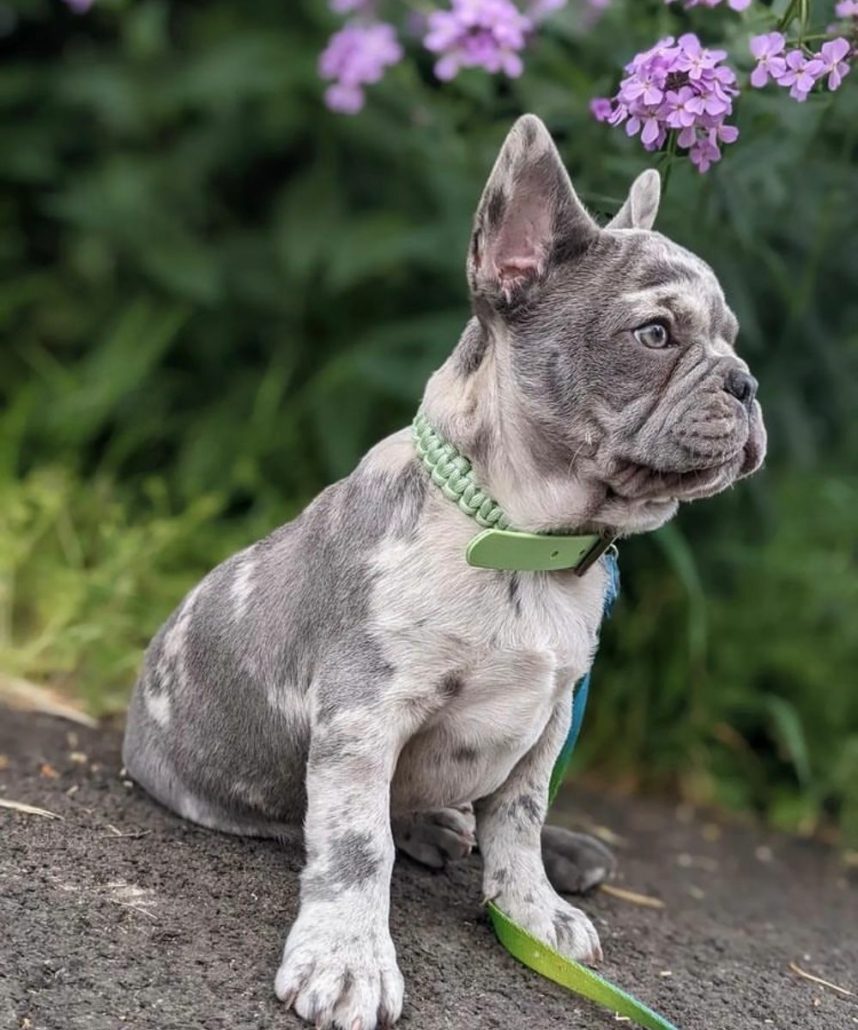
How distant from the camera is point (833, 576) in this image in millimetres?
5598

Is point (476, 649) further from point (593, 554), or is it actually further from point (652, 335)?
point (652, 335)

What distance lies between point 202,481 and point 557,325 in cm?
330

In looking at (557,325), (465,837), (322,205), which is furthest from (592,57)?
(465,837)

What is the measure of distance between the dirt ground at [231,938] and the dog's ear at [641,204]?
150cm

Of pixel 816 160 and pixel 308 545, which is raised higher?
pixel 816 160

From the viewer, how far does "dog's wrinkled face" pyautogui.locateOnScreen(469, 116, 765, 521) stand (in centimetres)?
279

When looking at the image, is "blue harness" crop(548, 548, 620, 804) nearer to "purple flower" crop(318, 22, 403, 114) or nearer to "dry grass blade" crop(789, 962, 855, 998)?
"dry grass blade" crop(789, 962, 855, 998)

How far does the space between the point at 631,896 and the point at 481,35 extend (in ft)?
7.58

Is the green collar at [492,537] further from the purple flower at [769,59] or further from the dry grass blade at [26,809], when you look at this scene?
the dry grass blade at [26,809]

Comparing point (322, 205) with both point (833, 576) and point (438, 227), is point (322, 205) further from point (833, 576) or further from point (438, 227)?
point (833, 576)

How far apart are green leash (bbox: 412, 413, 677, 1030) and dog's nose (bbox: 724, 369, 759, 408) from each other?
1.25 feet

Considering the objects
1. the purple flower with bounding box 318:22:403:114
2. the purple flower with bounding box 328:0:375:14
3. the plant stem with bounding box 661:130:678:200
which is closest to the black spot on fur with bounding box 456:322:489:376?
the plant stem with bounding box 661:130:678:200

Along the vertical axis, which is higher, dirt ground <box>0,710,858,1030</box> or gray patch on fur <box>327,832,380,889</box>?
gray patch on fur <box>327,832,380,889</box>

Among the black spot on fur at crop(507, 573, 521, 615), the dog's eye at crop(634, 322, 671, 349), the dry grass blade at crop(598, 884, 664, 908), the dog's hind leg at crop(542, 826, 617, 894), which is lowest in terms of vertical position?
the dry grass blade at crop(598, 884, 664, 908)
